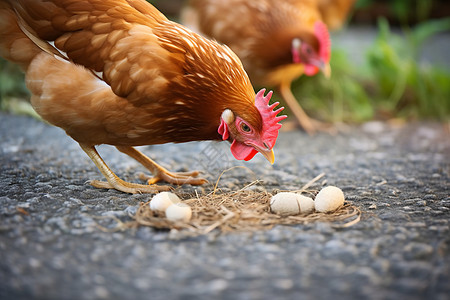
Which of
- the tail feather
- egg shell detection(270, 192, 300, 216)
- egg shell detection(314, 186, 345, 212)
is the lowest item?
egg shell detection(270, 192, 300, 216)

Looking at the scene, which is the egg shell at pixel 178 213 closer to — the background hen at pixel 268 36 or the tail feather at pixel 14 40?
the tail feather at pixel 14 40

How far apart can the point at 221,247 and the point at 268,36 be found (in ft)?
10.1

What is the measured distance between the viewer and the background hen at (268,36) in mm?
4656

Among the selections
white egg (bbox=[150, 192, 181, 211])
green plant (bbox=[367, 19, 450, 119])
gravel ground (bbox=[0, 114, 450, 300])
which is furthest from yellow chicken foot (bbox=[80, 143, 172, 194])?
green plant (bbox=[367, 19, 450, 119])

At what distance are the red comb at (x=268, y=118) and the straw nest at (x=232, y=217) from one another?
37 cm

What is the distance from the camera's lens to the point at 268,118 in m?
2.58

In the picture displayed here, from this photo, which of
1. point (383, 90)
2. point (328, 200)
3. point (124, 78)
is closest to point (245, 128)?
point (328, 200)

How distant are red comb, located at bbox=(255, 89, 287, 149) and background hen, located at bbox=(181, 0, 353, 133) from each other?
2195 mm

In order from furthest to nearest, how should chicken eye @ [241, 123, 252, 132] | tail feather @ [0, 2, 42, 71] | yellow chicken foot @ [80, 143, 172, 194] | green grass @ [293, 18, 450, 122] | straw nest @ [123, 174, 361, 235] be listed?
green grass @ [293, 18, 450, 122] → yellow chicken foot @ [80, 143, 172, 194] → tail feather @ [0, 2, 42, 71] → chicken eye @ [241, 123, 252, 132] → straw nest @ [123, 174, 361, 235]

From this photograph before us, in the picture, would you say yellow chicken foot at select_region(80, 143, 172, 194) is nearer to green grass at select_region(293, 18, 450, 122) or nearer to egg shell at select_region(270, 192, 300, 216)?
egg shell at select_region(270, 192, 300, 216)

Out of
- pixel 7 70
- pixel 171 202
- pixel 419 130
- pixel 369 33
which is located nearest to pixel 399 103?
pixel 419 130

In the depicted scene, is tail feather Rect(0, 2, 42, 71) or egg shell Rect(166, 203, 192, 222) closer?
egg shell Rect(166, 203, 192, 222)

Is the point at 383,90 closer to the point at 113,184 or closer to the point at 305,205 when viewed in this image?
the point at 305,205

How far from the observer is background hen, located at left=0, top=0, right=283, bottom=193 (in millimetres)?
2549
